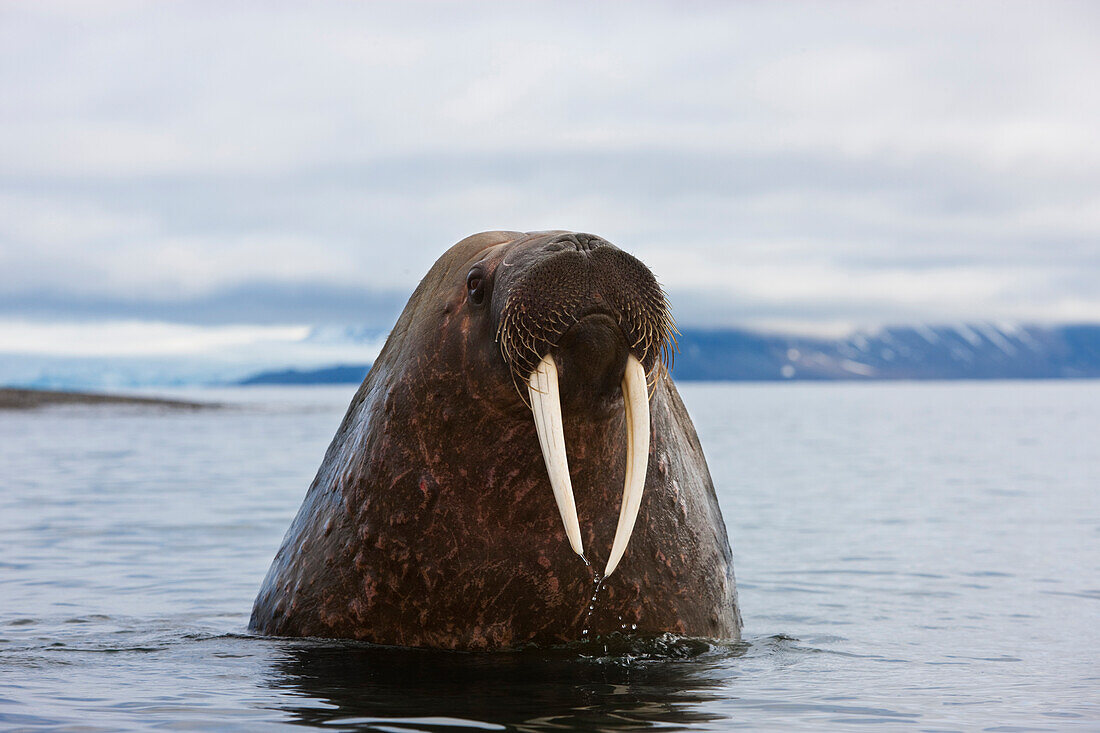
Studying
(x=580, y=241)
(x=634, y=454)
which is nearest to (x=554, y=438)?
(x=634, y=454)

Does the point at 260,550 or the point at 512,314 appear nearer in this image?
the point at 512,314

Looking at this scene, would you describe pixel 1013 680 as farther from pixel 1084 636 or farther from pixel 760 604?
pixel 760 604

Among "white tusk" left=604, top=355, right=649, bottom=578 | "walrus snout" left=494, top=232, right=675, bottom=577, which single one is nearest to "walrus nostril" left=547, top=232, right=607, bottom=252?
"walrus snout" left=494, top=232, right=675, bottom=577

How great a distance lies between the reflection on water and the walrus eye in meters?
1.71

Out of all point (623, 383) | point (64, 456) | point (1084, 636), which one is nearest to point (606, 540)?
point (623, 383)

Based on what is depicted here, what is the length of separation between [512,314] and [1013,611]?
6.37 m

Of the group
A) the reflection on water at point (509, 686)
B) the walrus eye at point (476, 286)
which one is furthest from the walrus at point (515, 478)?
the reflection on water at point (509, 686)

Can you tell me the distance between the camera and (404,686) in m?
5.85

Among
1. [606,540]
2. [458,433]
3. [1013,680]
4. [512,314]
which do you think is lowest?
[1013,680]

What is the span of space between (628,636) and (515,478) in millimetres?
1014

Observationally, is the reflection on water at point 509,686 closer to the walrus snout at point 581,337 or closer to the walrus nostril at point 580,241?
the walrus snout at point 581,337

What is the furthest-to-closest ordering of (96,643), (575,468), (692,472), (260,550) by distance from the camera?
(260,550)
(96,643)
(692,472)
(575,468)

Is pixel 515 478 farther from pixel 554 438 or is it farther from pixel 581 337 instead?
pixel 581 337

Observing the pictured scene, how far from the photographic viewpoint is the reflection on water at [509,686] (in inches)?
211
